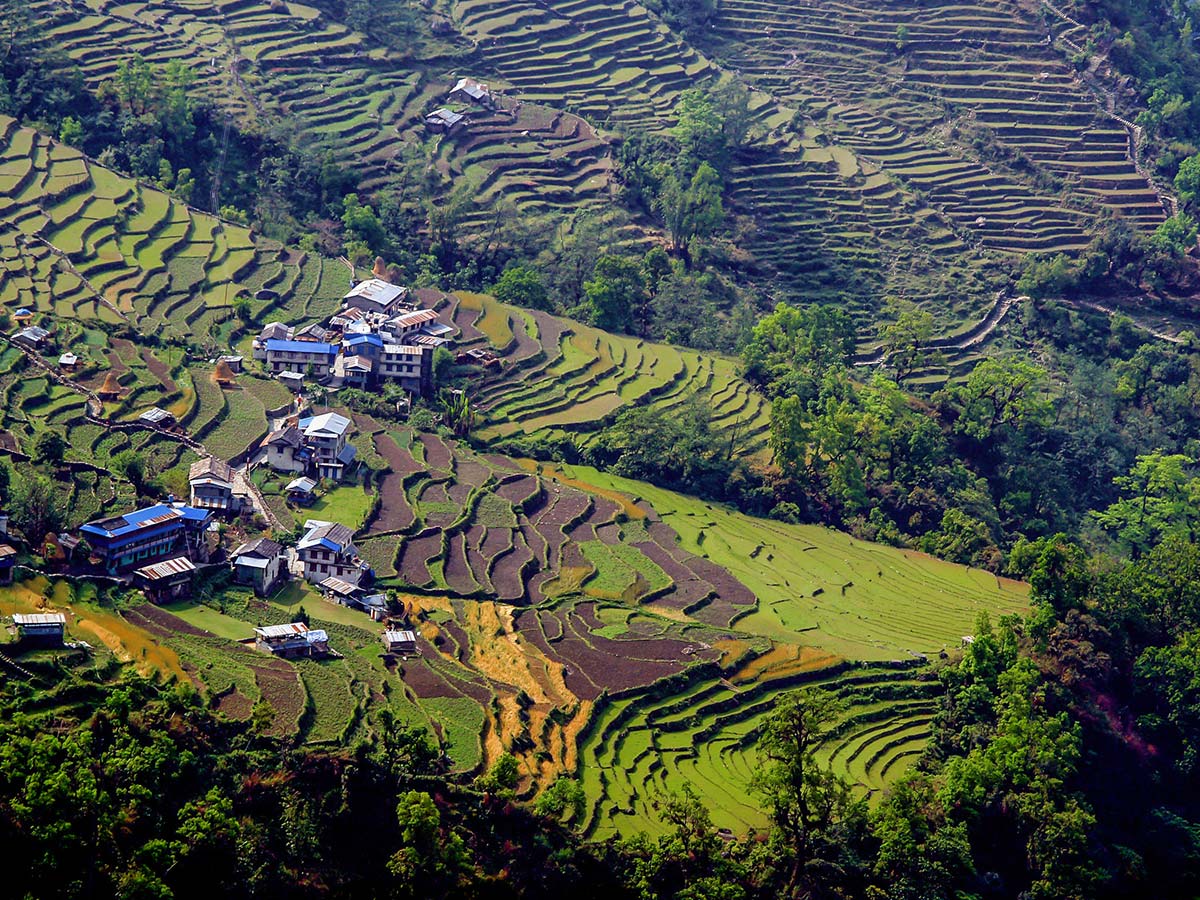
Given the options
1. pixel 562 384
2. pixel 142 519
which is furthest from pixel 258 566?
pixel 562 384

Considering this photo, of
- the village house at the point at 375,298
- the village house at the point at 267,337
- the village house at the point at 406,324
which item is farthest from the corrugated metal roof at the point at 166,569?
the village house at the point at 375,298

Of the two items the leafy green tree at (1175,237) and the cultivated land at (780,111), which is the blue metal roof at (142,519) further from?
the leafy green tree at (1175,237)

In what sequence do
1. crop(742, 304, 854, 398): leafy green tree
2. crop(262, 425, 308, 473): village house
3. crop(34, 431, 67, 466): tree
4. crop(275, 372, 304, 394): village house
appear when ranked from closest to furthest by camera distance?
1. crop(34, 431, 67, 466): tree
2. crop(262, 425, 308, 473): village house
3. crop(275, 372, 304, 394): village house
4. crop(742, 304, 854, 398): leafy green tree

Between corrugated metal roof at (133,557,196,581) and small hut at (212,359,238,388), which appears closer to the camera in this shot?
corrugated metal roof at (133,557,196,581)

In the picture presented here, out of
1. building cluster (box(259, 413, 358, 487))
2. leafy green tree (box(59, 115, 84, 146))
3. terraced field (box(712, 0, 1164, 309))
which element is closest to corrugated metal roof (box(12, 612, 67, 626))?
building cluster (box(259, 413, 358, 487))

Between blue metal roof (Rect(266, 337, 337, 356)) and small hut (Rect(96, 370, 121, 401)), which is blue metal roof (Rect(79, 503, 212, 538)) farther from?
blue metal roof (Rect(266, 337, 337, 356))

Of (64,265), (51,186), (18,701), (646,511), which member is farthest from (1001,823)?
(51,186)
